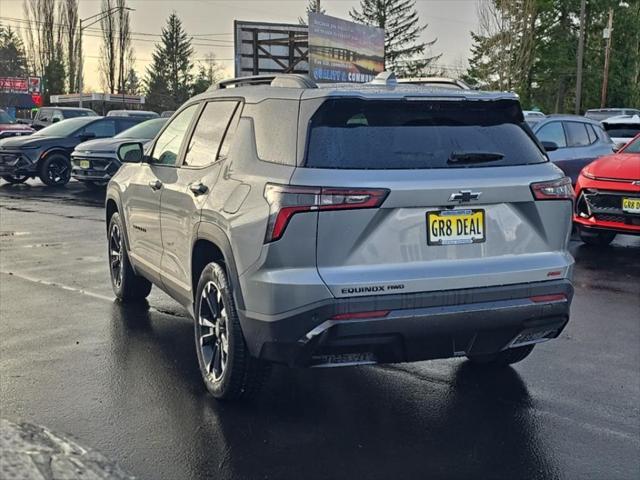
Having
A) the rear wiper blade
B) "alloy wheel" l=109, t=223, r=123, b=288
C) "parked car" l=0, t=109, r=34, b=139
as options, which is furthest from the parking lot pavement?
"parked car" l=0, t=109, r=34, b=139

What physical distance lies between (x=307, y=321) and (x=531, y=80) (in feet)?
167

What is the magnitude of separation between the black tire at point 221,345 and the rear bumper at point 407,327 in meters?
0.18

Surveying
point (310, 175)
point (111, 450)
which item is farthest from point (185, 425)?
point (310, 175)

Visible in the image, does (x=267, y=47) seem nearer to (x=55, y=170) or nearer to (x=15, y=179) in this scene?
(x=15, y=179)

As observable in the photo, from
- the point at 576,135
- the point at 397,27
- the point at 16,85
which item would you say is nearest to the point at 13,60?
the point at 16,85

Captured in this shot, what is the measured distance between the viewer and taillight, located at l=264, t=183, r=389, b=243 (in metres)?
3.70

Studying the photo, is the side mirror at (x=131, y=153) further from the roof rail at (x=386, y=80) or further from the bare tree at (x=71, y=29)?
the bare tree at (x=71, y=29)

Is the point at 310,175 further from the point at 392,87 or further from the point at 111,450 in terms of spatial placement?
the point at 111,450

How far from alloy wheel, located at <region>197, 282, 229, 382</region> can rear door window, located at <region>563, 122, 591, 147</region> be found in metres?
9.60

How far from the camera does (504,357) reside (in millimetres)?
5102

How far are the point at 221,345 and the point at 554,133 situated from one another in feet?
31.2

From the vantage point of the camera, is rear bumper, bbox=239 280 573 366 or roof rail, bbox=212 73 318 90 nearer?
rear bumper, bbox=239 280 573 366

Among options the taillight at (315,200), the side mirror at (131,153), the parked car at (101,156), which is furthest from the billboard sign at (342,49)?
the taillight at (315,200)

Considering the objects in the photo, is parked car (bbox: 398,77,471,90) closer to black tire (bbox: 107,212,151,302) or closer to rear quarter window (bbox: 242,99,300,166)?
rear quarter window (bbox: 242,99,300,166)
